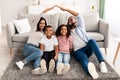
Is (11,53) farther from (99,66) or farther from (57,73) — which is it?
(99,66)

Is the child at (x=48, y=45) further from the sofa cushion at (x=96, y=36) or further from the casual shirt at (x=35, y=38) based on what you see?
the sofa cushion at (x=96, y=36)

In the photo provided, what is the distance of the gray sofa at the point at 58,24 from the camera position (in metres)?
3.62

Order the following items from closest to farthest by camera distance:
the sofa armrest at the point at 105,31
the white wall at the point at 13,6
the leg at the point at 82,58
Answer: the leg at the point at 82,58 < the sofa armrest at the point at 105,31 < the white wall at the point at 13,6

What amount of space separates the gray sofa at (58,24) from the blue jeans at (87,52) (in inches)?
22.7

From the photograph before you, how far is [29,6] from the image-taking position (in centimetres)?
604


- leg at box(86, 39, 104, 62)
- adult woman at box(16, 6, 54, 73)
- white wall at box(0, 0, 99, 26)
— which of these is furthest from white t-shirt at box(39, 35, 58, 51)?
white wall at box(0, 0, 99, 26)

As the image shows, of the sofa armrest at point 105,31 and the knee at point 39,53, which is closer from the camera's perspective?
the knee at point 39,53

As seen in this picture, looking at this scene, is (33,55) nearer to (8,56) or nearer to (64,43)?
(64,43)

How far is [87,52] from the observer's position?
3209mm

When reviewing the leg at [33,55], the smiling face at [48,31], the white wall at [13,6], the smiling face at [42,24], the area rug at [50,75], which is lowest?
the area rug at [50,75]

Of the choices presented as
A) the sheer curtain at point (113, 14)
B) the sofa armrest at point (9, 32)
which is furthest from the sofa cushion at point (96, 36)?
the sheer curtain at point (113, 14)

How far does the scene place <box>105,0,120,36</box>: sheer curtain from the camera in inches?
206

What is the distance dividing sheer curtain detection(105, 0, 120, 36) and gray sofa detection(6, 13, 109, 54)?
4.39 ft

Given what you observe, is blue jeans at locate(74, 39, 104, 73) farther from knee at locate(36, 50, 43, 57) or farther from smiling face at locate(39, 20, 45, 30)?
smiling face at locate(39, 20, 45, 30)
